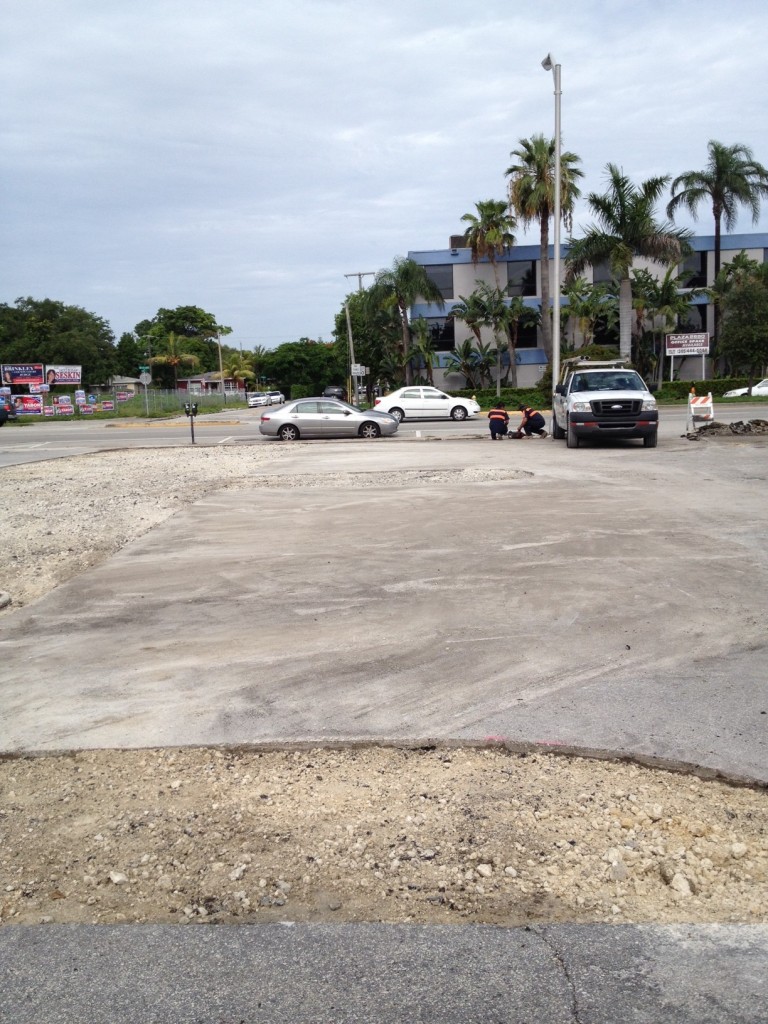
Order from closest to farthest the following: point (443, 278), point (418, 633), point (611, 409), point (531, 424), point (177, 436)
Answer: point (418, 633)
point (611, 409)
point (531, 424)
point (177, 436)
point (443, 278)

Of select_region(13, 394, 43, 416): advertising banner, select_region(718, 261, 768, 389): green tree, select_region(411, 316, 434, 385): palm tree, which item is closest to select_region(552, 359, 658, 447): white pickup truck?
select_region(718, 261, 768, 389): green tree

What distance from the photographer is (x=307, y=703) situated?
5.13m

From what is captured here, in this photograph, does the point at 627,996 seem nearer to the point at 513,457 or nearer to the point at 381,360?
the point at 513,457

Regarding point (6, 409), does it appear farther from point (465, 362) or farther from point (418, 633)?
point (418, 633)

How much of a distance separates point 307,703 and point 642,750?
188 centimetres

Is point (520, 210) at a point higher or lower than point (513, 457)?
higher

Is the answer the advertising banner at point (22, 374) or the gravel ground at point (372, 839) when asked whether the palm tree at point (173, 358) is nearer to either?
the advertising banner at point (22, 374)

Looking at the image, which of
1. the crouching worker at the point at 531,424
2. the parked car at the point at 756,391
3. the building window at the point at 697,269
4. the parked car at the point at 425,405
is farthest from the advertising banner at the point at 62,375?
the crouching worker at the point at 531,424

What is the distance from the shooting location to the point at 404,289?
5144 cm

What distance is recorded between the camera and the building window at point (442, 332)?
5455cm

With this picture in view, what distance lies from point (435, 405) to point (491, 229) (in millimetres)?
16939

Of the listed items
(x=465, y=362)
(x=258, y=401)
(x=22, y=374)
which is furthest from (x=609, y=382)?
(x=258, y=401)

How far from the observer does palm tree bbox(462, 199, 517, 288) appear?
161 ft

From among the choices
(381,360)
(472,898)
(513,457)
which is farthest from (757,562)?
(381,360)
